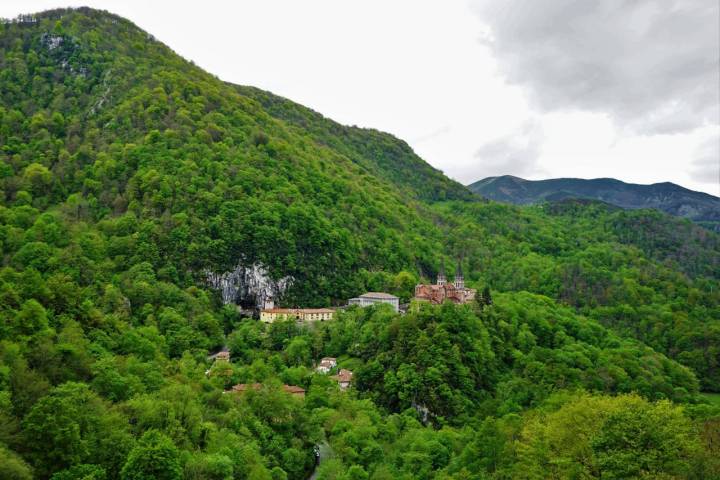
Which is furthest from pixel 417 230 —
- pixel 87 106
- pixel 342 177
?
pixel 87 106

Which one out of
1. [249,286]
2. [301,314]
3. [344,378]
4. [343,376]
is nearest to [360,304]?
[301,314]

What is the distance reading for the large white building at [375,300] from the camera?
96.0 meters

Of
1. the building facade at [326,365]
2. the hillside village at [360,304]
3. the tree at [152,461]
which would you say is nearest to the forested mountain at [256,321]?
the tree at [152,461]

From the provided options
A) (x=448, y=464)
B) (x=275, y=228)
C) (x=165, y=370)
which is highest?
(x=275, y=228)

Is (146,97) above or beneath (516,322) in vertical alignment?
above

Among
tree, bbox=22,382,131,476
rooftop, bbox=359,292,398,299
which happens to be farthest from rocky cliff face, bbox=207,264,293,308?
tree, bbox=22,382,131,476

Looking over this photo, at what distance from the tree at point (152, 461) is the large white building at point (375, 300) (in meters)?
59.5

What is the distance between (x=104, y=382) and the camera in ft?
143

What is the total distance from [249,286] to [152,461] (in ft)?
217

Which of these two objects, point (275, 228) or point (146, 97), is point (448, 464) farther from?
point (146, 97)

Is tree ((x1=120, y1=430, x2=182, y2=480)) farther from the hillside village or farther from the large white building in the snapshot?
the large white building

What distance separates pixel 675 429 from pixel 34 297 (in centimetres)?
5172

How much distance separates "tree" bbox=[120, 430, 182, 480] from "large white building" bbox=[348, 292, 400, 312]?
59513mm

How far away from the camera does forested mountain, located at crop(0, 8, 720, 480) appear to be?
3662 centimetres
